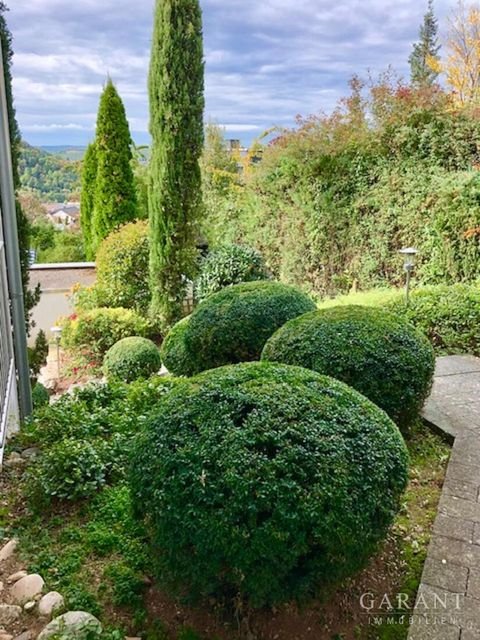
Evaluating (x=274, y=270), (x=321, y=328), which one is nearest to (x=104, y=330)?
(x=274, y=270)

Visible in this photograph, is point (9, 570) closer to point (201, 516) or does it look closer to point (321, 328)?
point (201, 516)

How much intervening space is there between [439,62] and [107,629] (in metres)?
10.8

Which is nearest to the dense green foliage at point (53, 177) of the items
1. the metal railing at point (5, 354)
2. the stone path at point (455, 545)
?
the metal railing at point (5, 354)

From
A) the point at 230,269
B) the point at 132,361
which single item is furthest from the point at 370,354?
the point at 230,269

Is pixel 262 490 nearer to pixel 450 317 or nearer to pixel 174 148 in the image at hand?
pixel 450 317

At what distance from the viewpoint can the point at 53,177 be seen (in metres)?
11.3

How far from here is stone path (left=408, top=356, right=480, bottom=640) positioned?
1.70m

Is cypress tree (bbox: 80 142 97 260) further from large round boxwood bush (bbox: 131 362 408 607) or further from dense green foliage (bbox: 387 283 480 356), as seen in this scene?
large round boxwood bush (bbox: 131 362 408 607)

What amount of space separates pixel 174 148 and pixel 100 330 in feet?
9.18

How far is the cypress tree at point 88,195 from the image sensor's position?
11031 millimetres

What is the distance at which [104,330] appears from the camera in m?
7.52

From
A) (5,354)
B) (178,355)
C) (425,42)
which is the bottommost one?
(178,355)

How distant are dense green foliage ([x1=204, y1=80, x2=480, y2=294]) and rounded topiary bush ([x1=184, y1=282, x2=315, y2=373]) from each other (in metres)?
2.50

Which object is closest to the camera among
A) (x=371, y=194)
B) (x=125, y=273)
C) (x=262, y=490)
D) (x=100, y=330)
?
(x=262, y=490)
